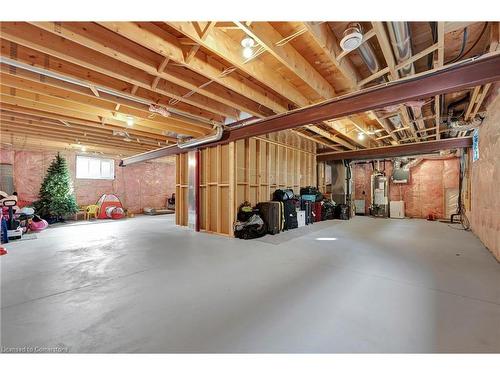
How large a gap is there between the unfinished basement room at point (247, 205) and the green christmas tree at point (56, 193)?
116 cm

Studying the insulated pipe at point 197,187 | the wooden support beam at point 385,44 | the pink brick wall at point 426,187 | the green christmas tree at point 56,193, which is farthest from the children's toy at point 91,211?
the pink brick wall at point 426,187

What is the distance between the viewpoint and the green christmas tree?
735 cm

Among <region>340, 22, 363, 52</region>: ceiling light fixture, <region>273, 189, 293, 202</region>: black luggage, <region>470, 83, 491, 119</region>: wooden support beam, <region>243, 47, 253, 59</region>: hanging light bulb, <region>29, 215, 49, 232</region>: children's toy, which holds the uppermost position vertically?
<region>243, 47, 253, 59</region>: hanging light bulb

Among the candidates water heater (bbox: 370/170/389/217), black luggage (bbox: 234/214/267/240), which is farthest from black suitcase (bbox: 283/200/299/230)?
water heater (bbox: 370/170/389/217)

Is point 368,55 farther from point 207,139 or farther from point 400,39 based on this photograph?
point 207,139

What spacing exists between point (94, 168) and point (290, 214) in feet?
28.0

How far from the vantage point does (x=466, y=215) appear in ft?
21.2

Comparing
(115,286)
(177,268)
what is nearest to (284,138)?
(177,268)

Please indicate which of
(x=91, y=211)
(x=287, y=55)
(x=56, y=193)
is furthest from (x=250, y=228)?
(x=91, y=211)

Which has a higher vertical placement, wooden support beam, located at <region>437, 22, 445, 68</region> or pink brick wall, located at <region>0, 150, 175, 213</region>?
wooden support beam, located at <region>437, 22, 445, 68</region>

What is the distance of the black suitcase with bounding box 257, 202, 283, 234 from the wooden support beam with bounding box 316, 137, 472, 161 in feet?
12.5

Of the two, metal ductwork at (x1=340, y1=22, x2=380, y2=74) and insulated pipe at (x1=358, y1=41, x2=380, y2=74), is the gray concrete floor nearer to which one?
metal ductwork at (x1=340, y1=22, x2=380, y2=74)

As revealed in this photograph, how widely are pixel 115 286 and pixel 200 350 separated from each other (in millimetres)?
1570
